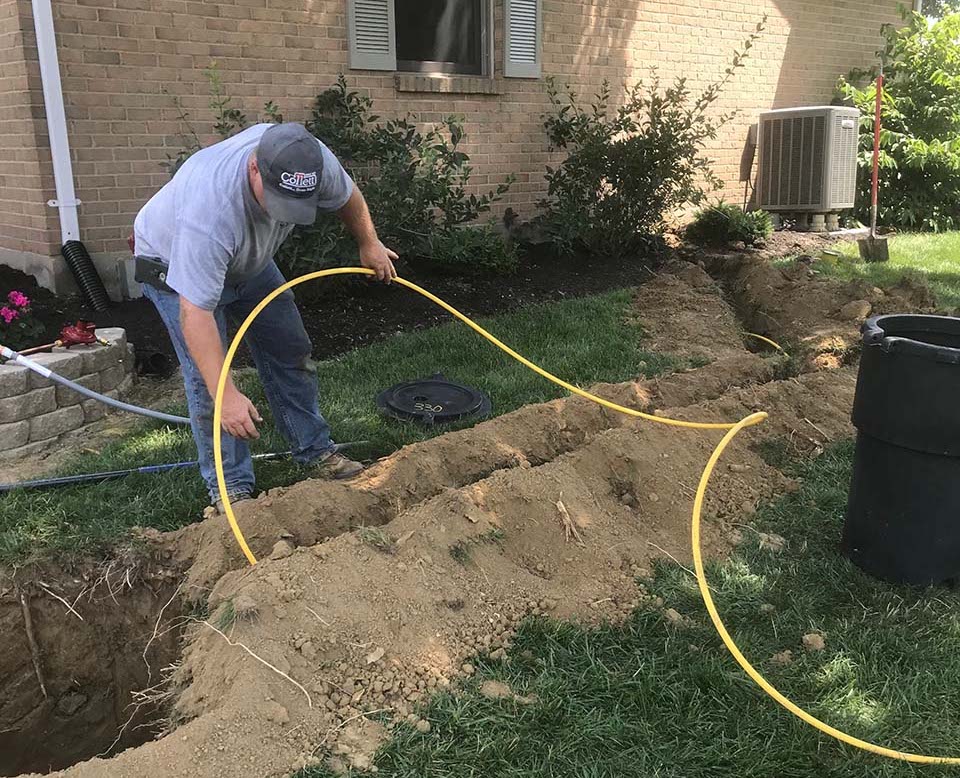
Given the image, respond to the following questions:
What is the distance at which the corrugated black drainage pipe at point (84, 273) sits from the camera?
5988mm

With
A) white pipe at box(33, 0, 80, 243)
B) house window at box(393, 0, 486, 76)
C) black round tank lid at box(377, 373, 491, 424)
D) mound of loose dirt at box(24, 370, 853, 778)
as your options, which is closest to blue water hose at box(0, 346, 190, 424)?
black round tank lid at box(377, 373, 491, 424)

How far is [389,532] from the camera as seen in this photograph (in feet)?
10.5

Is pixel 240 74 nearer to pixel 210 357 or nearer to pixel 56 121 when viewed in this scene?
pixel 56 121

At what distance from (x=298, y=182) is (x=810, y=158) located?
368 inches

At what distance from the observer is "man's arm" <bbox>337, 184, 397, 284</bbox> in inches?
141

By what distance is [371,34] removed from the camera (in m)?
7.36

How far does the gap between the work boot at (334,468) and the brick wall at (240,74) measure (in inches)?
135

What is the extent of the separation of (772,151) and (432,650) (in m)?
9.95

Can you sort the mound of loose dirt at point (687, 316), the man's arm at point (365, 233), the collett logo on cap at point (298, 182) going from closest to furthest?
the collett logo on cap at point (298, 182) < the man's arm at point (365, 233) < the mound of loose dirt at point (687, 316)

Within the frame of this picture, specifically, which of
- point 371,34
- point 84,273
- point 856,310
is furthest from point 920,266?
point 84,273

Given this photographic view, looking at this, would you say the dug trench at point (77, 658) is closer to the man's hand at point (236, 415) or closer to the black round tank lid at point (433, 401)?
the man's hand at point (236, 415)

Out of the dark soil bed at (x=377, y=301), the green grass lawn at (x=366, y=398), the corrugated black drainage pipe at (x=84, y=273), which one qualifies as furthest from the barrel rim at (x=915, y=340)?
the corrugated black drainage pipe at (x=84, y=273)

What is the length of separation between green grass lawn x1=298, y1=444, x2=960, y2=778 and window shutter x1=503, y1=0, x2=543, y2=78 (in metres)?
6.55

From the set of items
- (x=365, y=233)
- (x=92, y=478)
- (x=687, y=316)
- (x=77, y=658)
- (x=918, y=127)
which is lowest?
(x=77, y=658)
